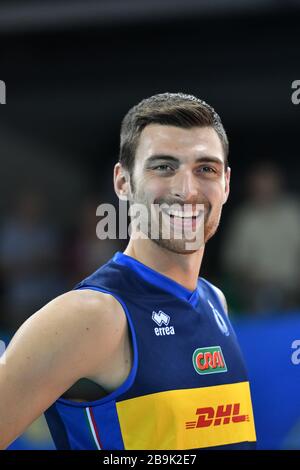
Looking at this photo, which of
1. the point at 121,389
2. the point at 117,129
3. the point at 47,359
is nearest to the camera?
the point at 47,359

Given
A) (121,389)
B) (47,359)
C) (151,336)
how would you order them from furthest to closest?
(151,336) → (121,389) → (47,359)

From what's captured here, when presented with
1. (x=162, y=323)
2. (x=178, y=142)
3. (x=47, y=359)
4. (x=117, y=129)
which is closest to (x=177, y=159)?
(x=178, y=142)

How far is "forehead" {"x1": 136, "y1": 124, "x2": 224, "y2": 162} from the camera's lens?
2.63 meters

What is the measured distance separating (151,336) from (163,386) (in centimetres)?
19

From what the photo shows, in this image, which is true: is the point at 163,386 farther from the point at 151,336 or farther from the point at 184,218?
the point at 184,218

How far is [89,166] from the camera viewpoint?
11641mm

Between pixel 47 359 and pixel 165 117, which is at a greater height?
pixel 165 117

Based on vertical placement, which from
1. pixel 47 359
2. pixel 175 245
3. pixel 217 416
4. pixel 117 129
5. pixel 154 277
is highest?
pixel 117 129

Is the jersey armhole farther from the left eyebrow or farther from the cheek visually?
the left eyebrow

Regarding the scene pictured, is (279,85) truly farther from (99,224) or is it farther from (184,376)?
(184,376)

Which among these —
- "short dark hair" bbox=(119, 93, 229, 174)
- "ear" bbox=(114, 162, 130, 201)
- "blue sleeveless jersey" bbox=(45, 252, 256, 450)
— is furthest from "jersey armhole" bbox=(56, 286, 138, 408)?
"short dark hair" bbox=(119, 93, 229, 174)

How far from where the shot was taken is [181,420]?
2.48 meters

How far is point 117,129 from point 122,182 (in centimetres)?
853

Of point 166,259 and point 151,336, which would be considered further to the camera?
point 166,259
